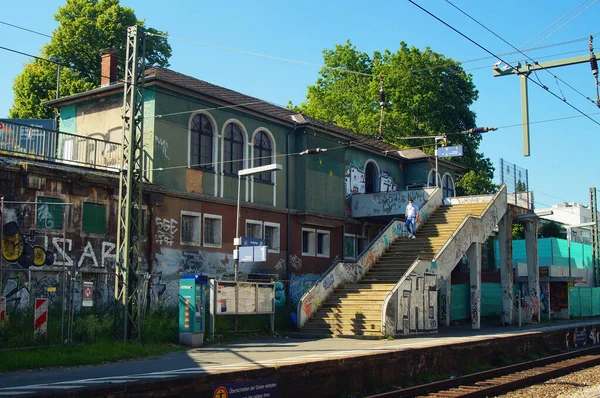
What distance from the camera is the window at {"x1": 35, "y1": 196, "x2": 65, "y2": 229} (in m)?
20.2

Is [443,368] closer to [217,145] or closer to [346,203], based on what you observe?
[217,145]

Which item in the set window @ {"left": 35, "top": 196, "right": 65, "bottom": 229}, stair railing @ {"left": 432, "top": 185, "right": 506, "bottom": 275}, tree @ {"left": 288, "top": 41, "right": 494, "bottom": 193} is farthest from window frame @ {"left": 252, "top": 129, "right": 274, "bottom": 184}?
tree @ {"left": 288, "top": 41, "right": 494, "bottom": 193}

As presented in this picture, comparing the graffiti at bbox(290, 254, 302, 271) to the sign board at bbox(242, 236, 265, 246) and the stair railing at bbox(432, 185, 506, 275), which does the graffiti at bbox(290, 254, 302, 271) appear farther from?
the sign board at bbox(242, 236, 265, 246)

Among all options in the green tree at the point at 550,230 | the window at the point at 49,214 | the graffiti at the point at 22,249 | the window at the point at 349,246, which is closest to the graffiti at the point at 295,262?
the window at the point at 349,246

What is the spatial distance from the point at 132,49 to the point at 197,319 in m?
8.21

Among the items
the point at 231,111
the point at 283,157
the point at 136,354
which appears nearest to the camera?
the point at 136,354

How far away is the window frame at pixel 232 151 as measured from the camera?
2673 cm

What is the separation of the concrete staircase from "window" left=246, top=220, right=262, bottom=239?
3916mm

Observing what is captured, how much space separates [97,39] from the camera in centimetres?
4106

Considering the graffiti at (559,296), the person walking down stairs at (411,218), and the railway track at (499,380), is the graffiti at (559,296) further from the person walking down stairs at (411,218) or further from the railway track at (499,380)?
the railway track at (499,380)

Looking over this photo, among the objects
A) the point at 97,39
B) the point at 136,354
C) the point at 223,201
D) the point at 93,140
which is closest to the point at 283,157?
the point at 223,201

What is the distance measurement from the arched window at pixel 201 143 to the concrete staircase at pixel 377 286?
692 cm

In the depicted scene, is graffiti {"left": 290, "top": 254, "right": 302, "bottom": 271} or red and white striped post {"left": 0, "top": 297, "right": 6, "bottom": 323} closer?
red and white striped post {"left": 0, "top": 297, "right": 6, "bottom": 323}

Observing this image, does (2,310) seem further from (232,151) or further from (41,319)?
(232,151)
